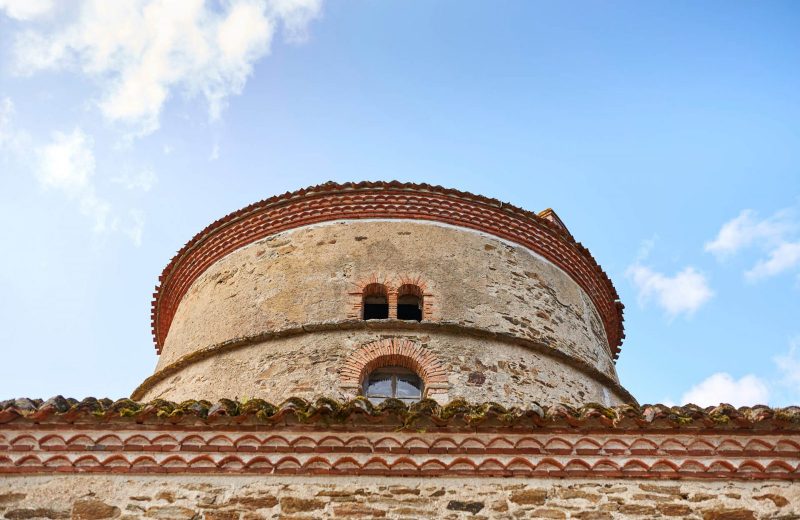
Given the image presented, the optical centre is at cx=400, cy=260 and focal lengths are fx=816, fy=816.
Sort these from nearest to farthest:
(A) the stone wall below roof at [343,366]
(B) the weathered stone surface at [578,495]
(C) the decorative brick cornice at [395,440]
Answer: (B) the weathered stone surface at [578,495], (C) the decorative brick cornice at [395,440], (A) the stone wall below roof at [343,366]

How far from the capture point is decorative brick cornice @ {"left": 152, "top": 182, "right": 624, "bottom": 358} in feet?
36.1

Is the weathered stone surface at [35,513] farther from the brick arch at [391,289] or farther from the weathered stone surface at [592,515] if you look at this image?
the brick arch at [391,289]

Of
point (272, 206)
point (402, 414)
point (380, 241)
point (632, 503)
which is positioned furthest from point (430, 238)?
point (632, 503)

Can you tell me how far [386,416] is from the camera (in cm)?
662

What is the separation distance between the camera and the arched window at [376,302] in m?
9.96

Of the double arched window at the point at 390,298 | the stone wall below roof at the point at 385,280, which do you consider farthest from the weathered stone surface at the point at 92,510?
the double arched window at the point at 390,298

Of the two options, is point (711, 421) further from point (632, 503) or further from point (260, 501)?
point (260, 501)

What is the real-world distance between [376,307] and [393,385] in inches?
54.6

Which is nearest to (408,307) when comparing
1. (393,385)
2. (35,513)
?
(393,385)

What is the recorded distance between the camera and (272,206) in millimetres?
11234

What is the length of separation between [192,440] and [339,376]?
7.93 feet

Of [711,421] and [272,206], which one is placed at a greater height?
[272,206]

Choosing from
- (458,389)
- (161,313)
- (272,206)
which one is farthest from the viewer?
(161,313)

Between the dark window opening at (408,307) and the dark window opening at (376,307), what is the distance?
0.55 feet
